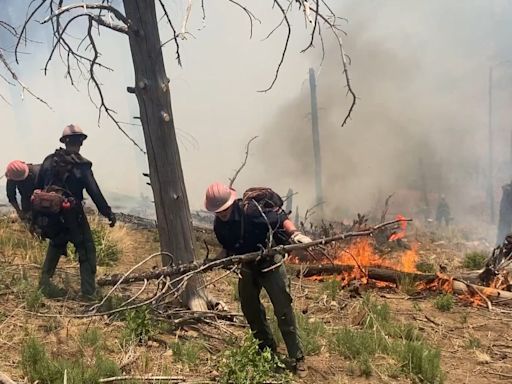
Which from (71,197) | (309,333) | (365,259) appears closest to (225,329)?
(309,333)

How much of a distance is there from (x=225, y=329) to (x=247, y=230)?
1.25 metres

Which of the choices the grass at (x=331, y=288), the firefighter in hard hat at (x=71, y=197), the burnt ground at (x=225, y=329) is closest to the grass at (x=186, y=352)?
the burnt ground at (x=225, y=329)

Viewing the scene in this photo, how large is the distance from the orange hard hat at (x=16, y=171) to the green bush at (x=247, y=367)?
146 inches

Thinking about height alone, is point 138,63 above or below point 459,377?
above

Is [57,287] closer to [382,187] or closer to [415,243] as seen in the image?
[415,243]

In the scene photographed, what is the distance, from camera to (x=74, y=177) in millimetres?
5531

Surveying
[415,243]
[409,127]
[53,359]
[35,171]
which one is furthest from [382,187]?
[53,359]

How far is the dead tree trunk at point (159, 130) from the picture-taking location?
525 centimetres

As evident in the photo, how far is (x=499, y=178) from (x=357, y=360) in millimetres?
27951

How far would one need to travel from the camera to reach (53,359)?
3.74 m

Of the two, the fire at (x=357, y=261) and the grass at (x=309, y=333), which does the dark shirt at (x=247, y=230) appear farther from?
the fire at (x=357, y=261)

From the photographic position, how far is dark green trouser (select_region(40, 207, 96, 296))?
5613mm

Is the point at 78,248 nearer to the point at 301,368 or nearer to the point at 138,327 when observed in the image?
the point at 138,327

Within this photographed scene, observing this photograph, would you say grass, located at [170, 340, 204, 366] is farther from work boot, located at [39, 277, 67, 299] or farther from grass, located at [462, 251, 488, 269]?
grass, located at [462, 251, 488, 269]
